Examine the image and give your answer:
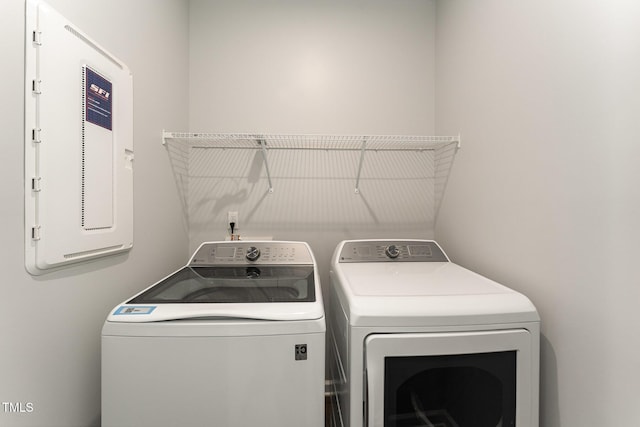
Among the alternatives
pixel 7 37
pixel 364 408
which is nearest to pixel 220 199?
pixel 7 37

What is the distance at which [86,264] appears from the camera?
1022 mm

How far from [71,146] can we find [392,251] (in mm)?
1540

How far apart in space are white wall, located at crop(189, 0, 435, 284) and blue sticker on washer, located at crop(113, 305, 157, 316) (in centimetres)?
102

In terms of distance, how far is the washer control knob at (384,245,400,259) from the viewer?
1.61 meters

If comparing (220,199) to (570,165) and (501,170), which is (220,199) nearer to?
(501,170)

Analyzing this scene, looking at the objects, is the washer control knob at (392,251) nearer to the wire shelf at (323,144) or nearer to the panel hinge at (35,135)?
the wire shelf at (323,144)

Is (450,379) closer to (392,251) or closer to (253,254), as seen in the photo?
(392,251)

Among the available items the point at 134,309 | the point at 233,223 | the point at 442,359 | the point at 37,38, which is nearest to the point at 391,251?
the point at 442,359

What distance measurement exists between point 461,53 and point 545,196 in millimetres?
1090

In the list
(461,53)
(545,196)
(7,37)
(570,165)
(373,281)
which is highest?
(461,53)

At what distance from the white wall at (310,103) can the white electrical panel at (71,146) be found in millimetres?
728

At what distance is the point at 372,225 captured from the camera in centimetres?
197

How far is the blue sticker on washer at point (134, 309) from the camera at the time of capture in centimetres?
88

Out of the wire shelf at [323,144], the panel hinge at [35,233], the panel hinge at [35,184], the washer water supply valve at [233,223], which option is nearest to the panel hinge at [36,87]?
the panel hinge at [35,184]
